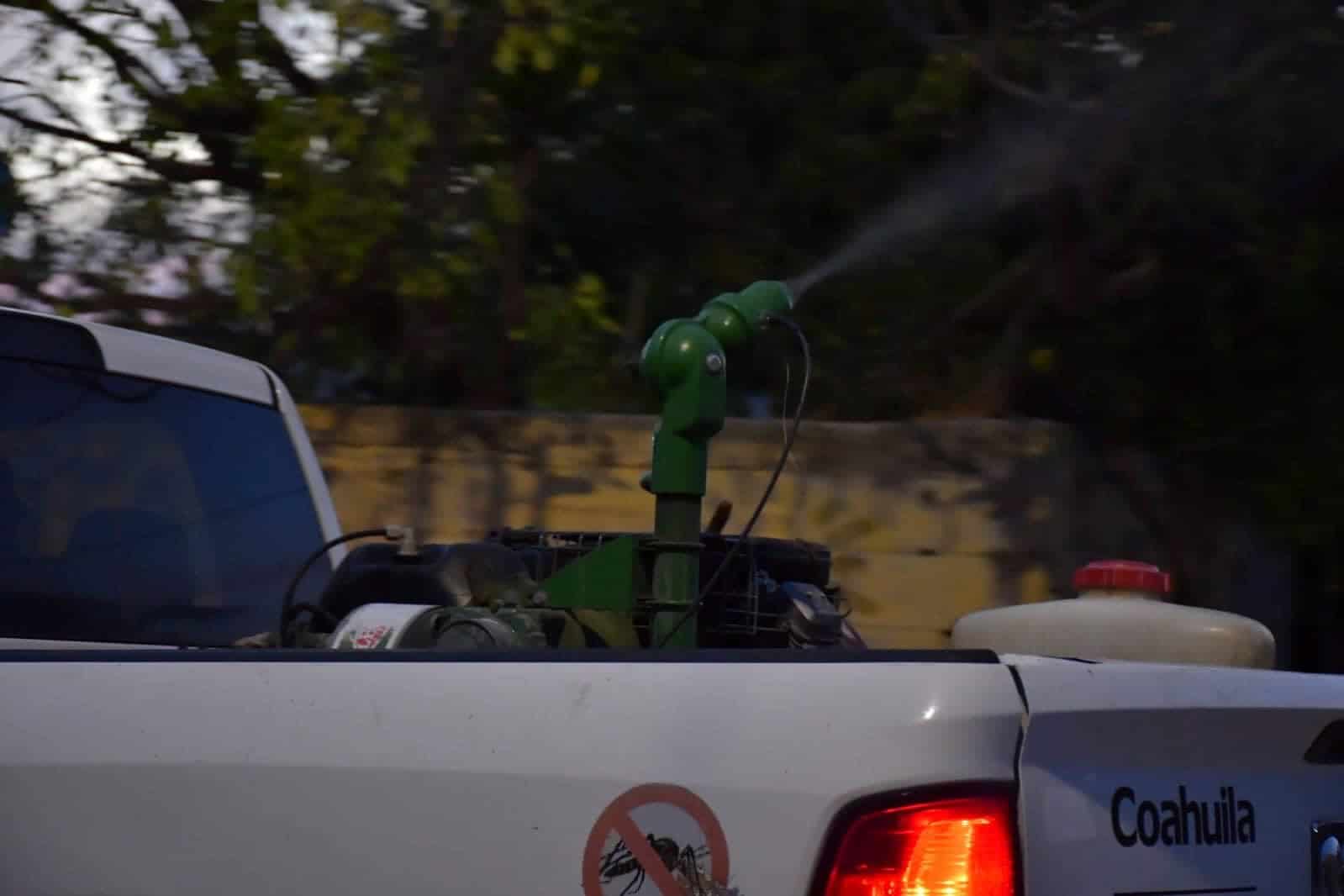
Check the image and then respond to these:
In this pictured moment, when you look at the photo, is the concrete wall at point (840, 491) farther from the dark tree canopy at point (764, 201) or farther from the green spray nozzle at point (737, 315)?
the green spray nozzle at point (737, 315)

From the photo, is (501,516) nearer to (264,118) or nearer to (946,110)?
(264,118)

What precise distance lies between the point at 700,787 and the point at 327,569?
2248mm

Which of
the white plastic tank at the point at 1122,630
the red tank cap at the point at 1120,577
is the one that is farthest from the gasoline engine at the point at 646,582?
the red tank cap at the point at 1120,577

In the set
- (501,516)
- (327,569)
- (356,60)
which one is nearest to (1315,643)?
(501,516)

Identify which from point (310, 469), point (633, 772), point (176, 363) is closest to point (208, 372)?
point (176, 363)

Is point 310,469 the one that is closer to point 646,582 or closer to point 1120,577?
point 646,582

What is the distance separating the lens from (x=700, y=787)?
79.6 inches

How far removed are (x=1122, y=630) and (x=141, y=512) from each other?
188 cm

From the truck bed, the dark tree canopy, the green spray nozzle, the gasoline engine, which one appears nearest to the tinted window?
the gasoline engine

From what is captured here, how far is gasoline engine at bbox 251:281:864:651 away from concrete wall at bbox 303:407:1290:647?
417 centimetres

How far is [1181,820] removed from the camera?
2.19 metres

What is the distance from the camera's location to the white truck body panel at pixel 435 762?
2008 millimetres

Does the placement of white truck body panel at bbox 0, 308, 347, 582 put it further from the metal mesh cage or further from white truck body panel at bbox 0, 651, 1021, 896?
white truck body panel at bbox 0, 651, 1021, 896

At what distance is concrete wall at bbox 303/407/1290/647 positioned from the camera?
7.66m
